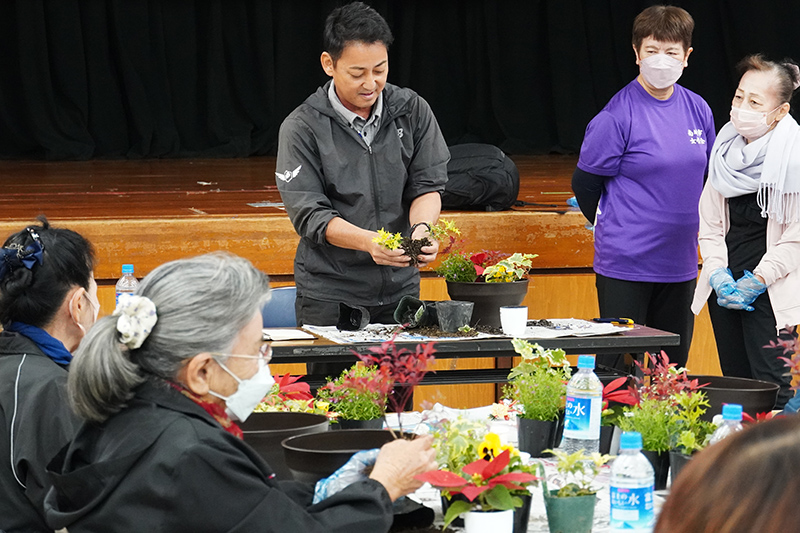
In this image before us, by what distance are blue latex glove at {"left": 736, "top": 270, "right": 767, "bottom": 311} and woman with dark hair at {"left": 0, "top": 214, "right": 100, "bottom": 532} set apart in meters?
1.97

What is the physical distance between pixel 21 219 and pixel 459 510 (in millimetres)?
3088

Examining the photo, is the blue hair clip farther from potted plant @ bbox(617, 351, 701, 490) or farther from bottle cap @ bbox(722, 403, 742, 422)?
bottle cap @ bbox(722, 403, 742, 422)

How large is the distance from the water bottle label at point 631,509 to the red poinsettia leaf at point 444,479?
252mm

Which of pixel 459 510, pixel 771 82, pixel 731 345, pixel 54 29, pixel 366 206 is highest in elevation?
pixel 54 29

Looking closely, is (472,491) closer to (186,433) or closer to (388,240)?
(186,433)

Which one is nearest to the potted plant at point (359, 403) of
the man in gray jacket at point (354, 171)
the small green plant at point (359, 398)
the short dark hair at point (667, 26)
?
the small green plant at point (359, 398)

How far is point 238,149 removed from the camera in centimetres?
831

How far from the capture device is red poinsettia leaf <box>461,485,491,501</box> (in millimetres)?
1408

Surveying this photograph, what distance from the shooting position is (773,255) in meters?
3.07

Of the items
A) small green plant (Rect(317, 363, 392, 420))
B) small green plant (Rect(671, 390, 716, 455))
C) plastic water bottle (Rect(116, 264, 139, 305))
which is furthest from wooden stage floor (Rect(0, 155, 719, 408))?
small green plant (Rect(671, 390, 716, 455))

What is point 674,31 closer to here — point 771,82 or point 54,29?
point 771,82

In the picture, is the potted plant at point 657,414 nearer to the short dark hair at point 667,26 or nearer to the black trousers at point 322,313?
the black trousers at point 322,313

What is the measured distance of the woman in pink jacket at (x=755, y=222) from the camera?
306 cm

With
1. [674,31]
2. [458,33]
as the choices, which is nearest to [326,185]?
[674,31]
